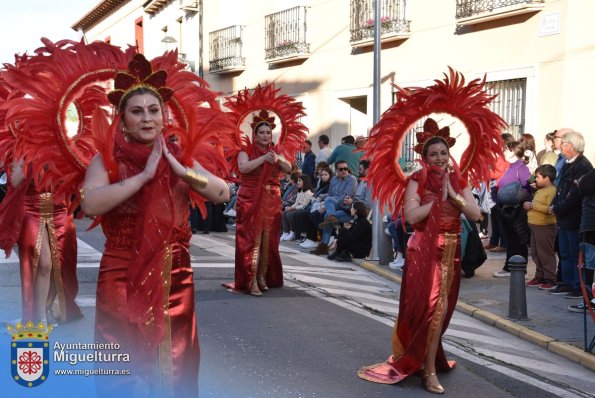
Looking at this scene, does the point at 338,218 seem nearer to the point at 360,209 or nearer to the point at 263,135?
the point at 360,209

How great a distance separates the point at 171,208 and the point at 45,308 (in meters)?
3.61

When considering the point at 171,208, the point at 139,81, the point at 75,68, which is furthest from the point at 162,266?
the point at 75,68

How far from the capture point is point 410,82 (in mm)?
16750

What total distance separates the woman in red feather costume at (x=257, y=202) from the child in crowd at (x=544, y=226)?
10.5 feet

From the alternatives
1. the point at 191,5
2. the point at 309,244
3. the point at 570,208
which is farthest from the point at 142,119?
the point at 191,5

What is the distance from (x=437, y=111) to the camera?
582cm

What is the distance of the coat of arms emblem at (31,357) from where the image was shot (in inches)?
177

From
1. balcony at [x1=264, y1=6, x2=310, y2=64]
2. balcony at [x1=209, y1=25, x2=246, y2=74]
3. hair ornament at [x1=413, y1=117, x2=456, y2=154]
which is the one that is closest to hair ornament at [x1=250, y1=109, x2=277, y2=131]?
hair ornament at [x1=413, y1=117, x2=456, y2=154]

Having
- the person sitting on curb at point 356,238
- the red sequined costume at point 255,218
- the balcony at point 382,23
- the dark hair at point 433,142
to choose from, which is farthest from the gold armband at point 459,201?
the balcony at point 382,23

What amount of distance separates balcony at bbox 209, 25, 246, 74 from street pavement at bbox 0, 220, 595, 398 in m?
14.8

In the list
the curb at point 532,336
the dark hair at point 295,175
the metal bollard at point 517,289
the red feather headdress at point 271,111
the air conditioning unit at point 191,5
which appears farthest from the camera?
the air conditioning unit at point 191,5

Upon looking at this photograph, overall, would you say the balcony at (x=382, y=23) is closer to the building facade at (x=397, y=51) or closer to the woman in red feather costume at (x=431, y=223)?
the building facade at (x=397, y=51)

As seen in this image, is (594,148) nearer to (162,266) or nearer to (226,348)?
(226,348)

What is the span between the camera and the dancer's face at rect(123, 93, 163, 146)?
387cm
